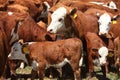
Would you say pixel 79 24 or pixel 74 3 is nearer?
pixel 79 24

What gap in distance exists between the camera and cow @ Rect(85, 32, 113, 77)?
7.10 m

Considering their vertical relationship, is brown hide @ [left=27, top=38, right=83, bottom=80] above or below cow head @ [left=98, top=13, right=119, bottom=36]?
below

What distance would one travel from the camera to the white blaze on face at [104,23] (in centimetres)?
809

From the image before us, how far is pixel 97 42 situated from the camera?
24.7 feet

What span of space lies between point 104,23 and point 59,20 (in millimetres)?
1279

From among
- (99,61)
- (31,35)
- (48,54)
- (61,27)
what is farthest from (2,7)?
(99,61)

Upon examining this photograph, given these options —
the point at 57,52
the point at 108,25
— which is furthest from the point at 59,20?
the point at 108,25

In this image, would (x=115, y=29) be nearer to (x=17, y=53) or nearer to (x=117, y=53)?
(x=117, y=53)

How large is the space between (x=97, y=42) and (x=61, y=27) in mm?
863

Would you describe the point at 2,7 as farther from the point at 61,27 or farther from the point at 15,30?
the point at 15,30

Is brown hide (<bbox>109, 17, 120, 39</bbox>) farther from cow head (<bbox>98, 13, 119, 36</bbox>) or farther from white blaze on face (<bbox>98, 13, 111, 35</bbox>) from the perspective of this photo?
white blaze on face (<bbox>98, 13, 111, 35</bbox>)

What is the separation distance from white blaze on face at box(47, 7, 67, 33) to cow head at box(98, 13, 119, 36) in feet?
3.28

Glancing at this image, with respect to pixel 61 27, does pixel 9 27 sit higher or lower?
higher

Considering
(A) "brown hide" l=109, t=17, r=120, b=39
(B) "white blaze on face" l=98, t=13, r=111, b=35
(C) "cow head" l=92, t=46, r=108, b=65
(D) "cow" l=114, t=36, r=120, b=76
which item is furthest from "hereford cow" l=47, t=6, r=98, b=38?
(C) "cow head" l=92, t=46, r=108, b=65
